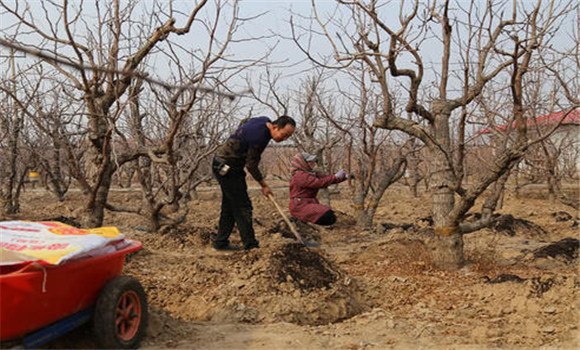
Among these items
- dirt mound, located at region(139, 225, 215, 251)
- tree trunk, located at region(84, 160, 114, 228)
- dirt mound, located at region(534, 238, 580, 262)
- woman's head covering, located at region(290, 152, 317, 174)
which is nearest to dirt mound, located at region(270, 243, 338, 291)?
woman's head covering, located at region(290, 152, 317, 174)

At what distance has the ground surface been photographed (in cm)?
323

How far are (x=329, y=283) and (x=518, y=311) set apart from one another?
61.0 inches

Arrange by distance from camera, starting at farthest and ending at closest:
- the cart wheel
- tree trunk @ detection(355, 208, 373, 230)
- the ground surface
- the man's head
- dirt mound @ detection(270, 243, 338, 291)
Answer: tree trunk @ detection(355, 208, 373, 230) → the man's head → dirt mound @ detection(270, 243, 338, 291) → the ground surface → the cart wheel

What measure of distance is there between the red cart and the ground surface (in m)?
0.23

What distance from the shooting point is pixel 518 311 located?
3.79 meters

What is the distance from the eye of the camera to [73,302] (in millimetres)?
2523

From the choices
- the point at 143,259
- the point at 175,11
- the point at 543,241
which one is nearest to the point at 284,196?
the point at 543,241

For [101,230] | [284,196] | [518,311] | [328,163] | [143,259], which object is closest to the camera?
[101,230]

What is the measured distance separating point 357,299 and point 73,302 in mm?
2654

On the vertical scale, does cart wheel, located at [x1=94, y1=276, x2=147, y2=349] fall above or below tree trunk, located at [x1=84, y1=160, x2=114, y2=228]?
below

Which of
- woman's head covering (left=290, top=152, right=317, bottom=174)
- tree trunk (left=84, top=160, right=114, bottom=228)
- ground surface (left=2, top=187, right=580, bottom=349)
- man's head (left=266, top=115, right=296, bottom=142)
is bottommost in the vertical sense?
ground surface (left=2, top=187, right=580, bottom=349)

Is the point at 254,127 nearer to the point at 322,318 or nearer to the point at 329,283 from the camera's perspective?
the point at 329,283

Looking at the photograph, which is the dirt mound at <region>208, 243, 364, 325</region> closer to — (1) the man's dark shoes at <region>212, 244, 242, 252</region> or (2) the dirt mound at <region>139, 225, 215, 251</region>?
(1) the man's dark shoes at <region>212, 244, 242, 252</region>

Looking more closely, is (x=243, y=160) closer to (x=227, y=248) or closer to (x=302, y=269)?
(x=227, y=248)
